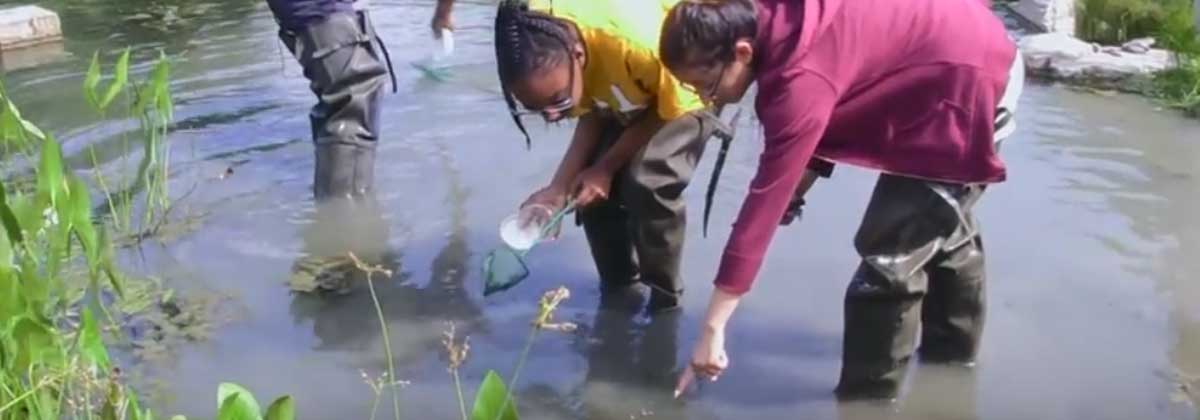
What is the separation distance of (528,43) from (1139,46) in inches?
147

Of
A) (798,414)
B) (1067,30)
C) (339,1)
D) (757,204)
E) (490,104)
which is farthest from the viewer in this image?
(1067,30)

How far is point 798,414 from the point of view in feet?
10.6

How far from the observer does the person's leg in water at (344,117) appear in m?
4.52

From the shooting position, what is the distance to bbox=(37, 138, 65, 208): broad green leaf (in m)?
2.58

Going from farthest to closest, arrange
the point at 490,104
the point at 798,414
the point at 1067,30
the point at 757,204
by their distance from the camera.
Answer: the point at 1067,30
the point at 490,104
the point at 798,414
the point at 757,204

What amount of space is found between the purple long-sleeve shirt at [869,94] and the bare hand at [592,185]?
0.62m

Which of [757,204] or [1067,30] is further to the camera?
[1067,30]

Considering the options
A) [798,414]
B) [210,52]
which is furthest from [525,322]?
[210,52]

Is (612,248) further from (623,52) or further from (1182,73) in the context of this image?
(1182,73)

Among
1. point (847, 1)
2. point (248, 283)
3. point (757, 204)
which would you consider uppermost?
point (847, 1)

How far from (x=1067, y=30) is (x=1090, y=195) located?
2.17 metres

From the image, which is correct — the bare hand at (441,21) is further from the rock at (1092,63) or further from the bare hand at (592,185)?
the rock at (1092,63)

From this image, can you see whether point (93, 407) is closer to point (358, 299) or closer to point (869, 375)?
point (358, 299)

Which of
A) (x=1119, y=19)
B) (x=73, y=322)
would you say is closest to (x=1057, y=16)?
(x=1119, y=19)
